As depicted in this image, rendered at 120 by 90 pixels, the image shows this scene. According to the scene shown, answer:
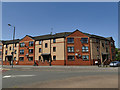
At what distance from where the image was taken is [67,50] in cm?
3406

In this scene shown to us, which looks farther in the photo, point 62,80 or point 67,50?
point 67,50

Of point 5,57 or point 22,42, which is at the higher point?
point 22,42

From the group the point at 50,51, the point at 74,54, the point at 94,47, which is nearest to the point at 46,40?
the point at 50,51

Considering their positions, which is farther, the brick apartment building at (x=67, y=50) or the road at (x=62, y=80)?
the brick apartment building at (x=67, y=50)

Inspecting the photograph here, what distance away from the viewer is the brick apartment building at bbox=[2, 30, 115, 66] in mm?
33469

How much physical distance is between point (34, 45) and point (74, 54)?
48.5ft

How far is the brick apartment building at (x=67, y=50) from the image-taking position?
33469mm

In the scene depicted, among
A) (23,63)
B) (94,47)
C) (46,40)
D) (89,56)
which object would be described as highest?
(46,40)

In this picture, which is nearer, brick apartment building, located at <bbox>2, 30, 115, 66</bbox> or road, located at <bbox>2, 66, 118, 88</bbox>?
road, located at <bbox>2, 66, 118, 88</bbox>

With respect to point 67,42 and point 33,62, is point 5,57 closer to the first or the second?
point 33,62

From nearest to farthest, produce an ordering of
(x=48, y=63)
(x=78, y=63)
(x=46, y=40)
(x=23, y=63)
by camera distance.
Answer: (x=78, y=63), (x=48, y=63), (x=46, y=40), (x=23, y=63)

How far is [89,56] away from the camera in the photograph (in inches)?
1303

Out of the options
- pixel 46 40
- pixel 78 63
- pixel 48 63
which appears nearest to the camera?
pixel 78 63

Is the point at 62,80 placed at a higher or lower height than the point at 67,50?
lower
